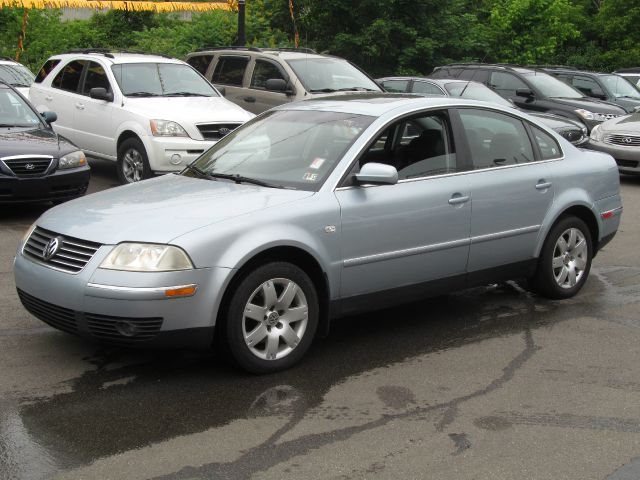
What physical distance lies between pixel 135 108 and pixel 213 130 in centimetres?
108

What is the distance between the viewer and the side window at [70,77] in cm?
1370

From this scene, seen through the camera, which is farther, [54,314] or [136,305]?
[54,314]

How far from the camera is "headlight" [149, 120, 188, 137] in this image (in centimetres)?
1187

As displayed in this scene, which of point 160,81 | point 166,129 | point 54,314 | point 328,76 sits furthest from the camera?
point 328,76

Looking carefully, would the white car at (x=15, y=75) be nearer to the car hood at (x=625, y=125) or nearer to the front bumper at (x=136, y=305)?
the car hood at (x=625, y=125)

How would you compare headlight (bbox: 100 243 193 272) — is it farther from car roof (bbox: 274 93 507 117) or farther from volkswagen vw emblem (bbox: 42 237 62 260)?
car roof (bbox: 274 93 507 117)

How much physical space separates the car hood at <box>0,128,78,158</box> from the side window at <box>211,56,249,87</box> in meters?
4.59

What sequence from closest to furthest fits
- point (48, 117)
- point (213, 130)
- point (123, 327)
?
1. point (123, 327)
2. point (48, 117)
3. point (213, 130)

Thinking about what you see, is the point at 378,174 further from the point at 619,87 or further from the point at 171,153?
the point at 619,87

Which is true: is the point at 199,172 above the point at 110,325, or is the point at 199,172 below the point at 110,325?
above

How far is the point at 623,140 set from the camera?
14.9 meters

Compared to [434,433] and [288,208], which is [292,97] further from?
[434,433]

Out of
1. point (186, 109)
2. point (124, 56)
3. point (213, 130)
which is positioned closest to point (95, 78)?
point (124, 56)

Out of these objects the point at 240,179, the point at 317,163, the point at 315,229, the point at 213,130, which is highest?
the point at 317,163
